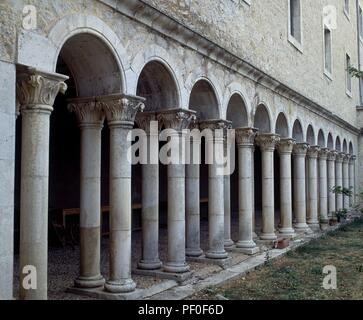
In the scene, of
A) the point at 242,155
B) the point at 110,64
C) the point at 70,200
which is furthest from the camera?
the point at 70,200

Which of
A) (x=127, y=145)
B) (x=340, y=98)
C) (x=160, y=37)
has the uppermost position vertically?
(x=340, y=98)

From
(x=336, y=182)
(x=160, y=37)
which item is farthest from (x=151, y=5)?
(x=336, y=182)

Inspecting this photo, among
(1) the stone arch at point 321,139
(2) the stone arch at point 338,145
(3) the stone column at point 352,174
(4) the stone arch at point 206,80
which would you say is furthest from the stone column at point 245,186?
(3) the stone column at point 352,174

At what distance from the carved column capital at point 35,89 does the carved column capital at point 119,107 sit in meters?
1.19

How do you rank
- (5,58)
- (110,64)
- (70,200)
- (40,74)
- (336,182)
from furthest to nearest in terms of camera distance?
(336,182) < (70,200) < (110,64) < (40,74) < (5,58)

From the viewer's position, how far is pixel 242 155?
10.1 metres

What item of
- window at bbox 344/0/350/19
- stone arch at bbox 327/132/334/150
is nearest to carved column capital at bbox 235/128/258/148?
stone arch at bbox 327/132/334/150

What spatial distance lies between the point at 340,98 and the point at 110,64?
605 inches

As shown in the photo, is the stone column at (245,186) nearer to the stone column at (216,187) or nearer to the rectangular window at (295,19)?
the stone column at (216,187)

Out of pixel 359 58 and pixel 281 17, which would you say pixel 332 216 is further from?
pixel 359 58

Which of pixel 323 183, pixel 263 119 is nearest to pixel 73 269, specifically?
pixel 263 119

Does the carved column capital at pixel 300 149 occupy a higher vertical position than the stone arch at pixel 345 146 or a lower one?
lower

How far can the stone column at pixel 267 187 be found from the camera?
1120cm

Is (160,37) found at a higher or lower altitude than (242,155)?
higher
